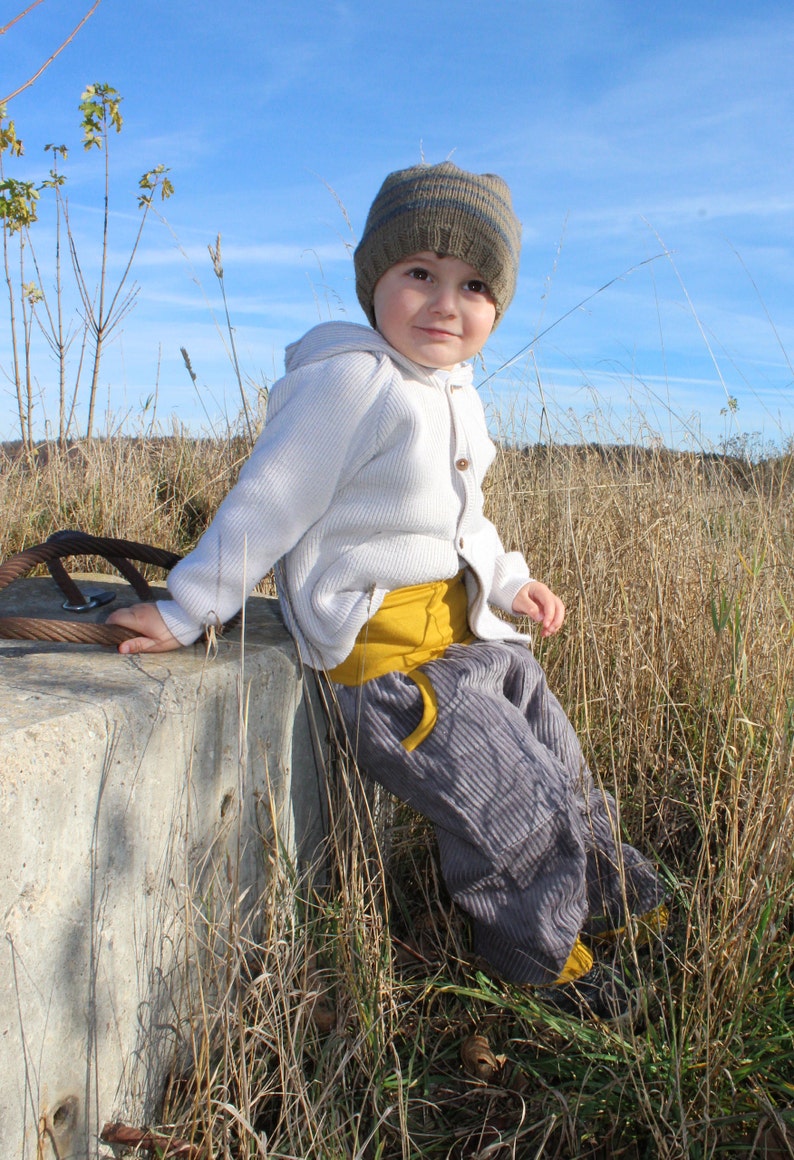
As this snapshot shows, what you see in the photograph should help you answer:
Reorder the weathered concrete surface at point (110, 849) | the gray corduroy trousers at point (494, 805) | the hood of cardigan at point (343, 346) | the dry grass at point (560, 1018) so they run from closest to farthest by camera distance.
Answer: the weathered concrete surface at point (110, 849), the dry grass at point (560, 1018), the gray corduroy trousers at point (494, 805), the hood of cardigan at point (343, 346)

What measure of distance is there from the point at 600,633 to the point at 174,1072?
1.45m

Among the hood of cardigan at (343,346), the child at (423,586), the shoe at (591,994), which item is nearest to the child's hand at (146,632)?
the child at (423,586)

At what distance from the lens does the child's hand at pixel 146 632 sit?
157 cm

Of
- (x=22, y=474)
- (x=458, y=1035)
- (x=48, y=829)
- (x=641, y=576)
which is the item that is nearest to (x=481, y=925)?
(x=458, y=1035)

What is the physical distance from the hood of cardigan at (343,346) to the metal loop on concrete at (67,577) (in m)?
0.48

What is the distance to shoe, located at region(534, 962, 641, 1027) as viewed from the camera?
158 centimetres

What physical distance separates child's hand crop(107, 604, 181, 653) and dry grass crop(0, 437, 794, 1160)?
37 centimetres

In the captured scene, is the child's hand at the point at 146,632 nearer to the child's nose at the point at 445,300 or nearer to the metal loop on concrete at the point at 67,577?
the metal loop on concrete at the point at 67,577

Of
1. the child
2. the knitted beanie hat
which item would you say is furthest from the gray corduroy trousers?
the knitted beanie hat

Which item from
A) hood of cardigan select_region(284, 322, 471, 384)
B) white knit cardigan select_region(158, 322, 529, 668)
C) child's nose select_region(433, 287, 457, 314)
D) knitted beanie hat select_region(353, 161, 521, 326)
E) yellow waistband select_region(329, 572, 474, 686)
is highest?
knitted beanie hat select_region(353, 161, 521, 326)

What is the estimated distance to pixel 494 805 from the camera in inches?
61.1

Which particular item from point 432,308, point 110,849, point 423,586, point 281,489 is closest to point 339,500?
point 281,489

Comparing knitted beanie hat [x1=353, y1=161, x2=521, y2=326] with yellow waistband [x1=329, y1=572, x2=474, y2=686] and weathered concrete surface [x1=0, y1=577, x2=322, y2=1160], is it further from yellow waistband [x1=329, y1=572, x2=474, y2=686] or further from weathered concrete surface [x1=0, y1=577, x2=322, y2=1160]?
weathered concrete surface [x1=0, y1=577, x2=322, y2=1160]

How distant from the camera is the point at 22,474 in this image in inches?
166
